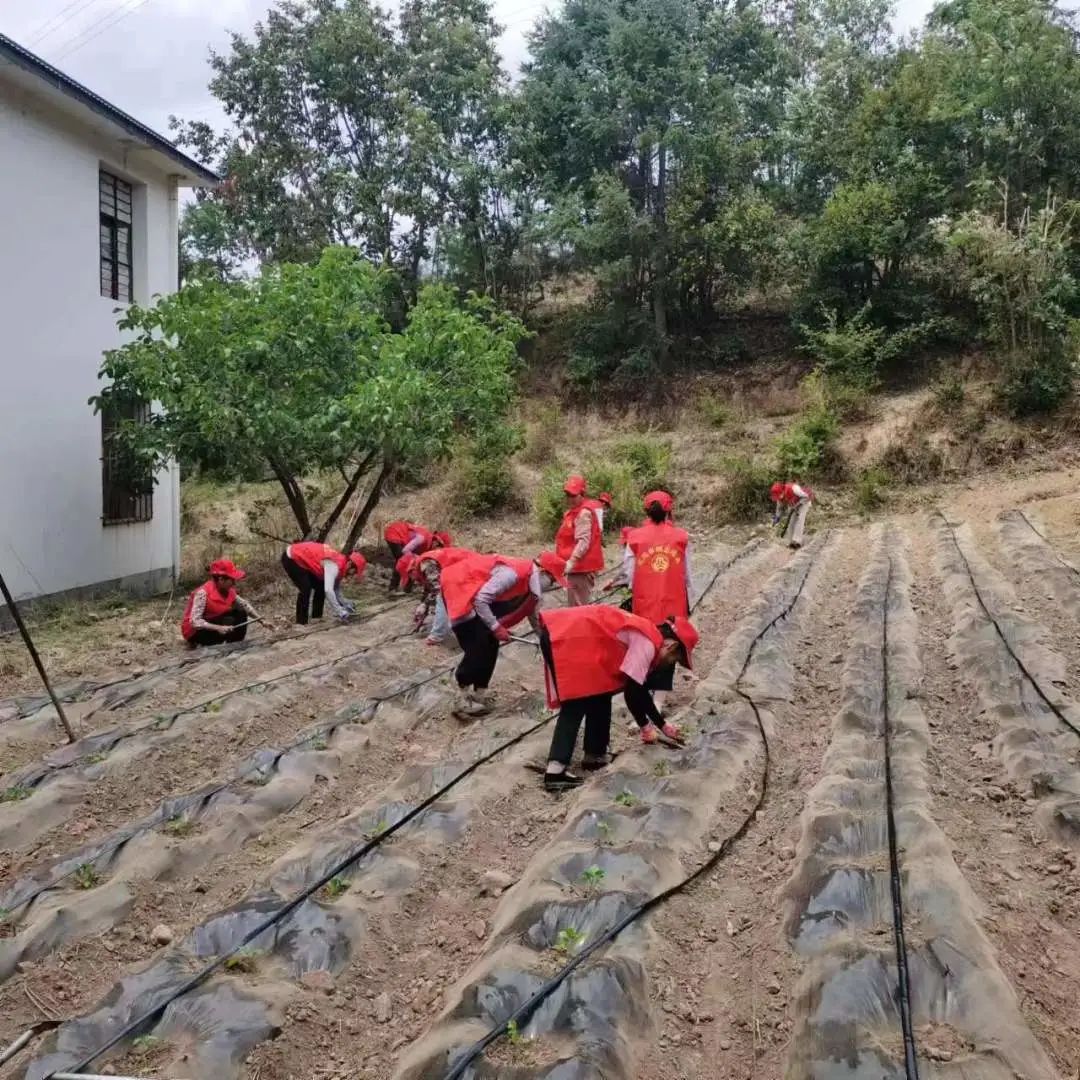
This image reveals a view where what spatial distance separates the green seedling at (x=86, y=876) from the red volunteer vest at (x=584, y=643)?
198cm

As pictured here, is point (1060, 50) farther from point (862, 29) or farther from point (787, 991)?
point (787, 991)

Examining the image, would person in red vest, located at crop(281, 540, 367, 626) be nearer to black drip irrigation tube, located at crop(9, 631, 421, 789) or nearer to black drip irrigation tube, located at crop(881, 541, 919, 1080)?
Answer: black drip irrigation tube, located at crop(9, 631, 421, 789)

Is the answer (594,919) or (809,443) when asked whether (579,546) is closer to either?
(594,919)

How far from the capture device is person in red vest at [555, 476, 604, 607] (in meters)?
7.10

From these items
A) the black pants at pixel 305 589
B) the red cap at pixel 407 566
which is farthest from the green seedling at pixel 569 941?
the black pants at pixel 305 589

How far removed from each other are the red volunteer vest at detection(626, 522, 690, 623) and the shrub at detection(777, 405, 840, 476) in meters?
9.82

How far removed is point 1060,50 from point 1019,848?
17494 millimetres

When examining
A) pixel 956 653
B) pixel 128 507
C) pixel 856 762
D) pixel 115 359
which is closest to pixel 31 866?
pixel 856 762

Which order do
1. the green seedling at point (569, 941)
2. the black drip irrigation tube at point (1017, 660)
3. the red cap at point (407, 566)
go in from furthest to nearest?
the red cap at point (407, 566), the black drip irrigation tube at point (1017, 660), the green seedling at point (569, 941)

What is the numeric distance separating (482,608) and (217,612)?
11.0ft

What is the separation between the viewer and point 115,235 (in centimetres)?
1076

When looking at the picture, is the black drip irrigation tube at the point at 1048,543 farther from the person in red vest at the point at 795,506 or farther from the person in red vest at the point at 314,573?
the person in red vest at the point at 314,573

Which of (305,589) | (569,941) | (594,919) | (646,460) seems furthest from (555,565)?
(646,460)

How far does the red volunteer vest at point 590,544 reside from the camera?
7.12 m
